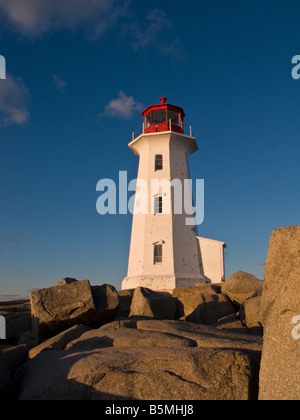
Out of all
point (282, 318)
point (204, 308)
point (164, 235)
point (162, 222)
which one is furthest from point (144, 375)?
point (162, 222)

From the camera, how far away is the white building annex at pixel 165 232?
21.6 metres

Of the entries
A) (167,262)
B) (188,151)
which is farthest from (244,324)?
(188,151)

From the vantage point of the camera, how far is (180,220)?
22.6 meters

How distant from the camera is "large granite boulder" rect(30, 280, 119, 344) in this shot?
9.12m

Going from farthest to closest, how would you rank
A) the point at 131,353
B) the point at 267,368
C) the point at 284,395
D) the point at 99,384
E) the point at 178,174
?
the point at 178,174, the point at 131,353, the point at 99,384, the point at 267,368, the point at 284,395

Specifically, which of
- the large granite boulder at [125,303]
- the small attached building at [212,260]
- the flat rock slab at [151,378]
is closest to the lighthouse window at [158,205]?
the small attached building at [212,260]

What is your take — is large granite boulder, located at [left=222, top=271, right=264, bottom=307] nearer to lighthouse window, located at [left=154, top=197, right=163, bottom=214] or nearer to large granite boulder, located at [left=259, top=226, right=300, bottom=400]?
lighthouse window, located at [left=154, top=197, right=163, bottom=214]

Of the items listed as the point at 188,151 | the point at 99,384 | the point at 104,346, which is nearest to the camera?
Answer: the point at 99,384

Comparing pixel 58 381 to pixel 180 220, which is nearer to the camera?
pixel 58 381

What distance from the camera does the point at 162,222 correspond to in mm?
22234
